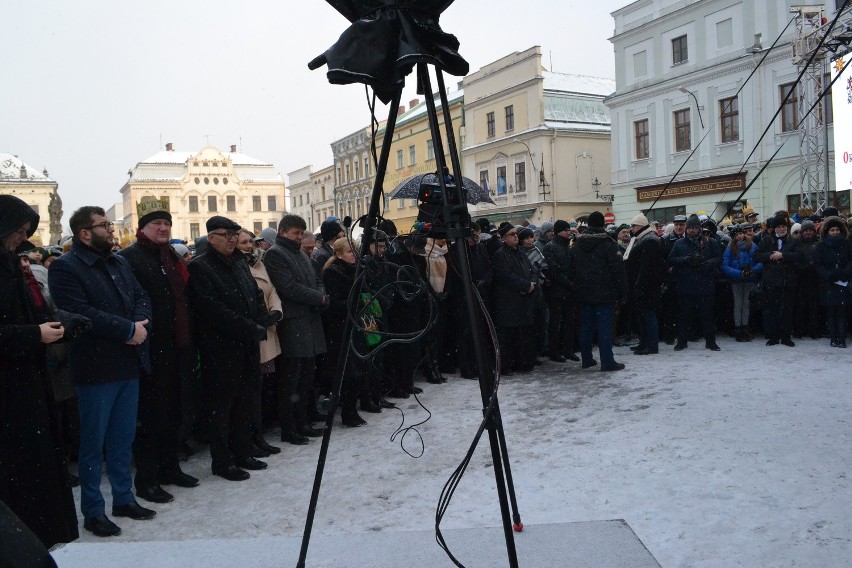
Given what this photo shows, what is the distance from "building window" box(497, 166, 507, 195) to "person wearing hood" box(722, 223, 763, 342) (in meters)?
27.3

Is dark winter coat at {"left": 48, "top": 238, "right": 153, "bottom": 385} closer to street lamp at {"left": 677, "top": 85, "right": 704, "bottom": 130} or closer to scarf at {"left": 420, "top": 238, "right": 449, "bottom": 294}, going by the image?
scarf at {"left": 420, "top": 238, "right": 449, "bottom": 294}

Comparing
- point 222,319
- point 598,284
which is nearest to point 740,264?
point 598,284

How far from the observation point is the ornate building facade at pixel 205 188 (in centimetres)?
7494

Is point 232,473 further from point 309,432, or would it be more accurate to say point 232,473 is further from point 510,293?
point 510,293

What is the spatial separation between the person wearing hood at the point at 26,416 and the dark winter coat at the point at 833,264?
8.97 metres

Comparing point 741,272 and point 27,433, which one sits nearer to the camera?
point 27,433

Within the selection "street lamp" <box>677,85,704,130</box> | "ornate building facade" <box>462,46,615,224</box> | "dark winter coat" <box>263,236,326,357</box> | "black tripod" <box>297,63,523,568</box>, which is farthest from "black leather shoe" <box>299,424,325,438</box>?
"ornate building facade" <box>462,46,615,224</box>

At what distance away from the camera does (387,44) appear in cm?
285

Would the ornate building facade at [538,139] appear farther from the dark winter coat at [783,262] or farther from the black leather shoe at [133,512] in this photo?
the black leather shoe at [133,512]

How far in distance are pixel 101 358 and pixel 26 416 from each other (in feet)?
2.31

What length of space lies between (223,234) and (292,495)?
6.20ft

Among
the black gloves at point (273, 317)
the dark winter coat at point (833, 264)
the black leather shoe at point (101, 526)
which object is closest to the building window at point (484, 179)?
the dark winter coat at point (833, 264)

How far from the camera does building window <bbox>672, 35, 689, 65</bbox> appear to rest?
85.8ft

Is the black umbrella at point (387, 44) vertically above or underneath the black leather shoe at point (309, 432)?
above
